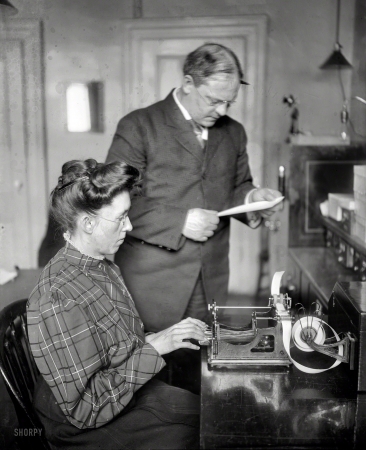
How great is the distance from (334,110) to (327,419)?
271 cm

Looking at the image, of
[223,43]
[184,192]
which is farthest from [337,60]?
[184,192]

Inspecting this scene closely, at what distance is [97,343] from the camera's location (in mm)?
1776

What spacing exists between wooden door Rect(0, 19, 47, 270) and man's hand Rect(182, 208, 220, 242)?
1.06 metres

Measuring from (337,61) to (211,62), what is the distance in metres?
1.42

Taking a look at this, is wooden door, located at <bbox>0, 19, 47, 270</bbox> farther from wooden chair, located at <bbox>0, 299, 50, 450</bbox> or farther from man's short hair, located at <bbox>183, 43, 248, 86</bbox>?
wooden chair, located at <bbox>0, 299, 50, 450</bbox>

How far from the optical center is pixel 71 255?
6.31ft

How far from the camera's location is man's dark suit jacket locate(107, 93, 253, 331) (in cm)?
253

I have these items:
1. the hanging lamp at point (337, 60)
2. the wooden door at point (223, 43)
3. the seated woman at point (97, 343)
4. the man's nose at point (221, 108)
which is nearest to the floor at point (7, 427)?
the seated woman at point (97, 343)

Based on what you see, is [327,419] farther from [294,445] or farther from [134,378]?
[134,378]

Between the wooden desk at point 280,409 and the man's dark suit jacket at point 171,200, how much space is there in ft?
2.82

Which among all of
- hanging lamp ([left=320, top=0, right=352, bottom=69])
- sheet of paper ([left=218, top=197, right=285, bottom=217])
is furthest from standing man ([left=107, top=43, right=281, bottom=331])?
hanging lamp ([left=320, top=0, right=352, bottom=69])

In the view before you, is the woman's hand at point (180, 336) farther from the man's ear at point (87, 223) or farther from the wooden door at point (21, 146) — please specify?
the wooden door at point (21, 146)

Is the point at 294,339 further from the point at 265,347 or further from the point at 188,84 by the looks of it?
the point at 188,84

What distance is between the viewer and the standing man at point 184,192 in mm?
2479
